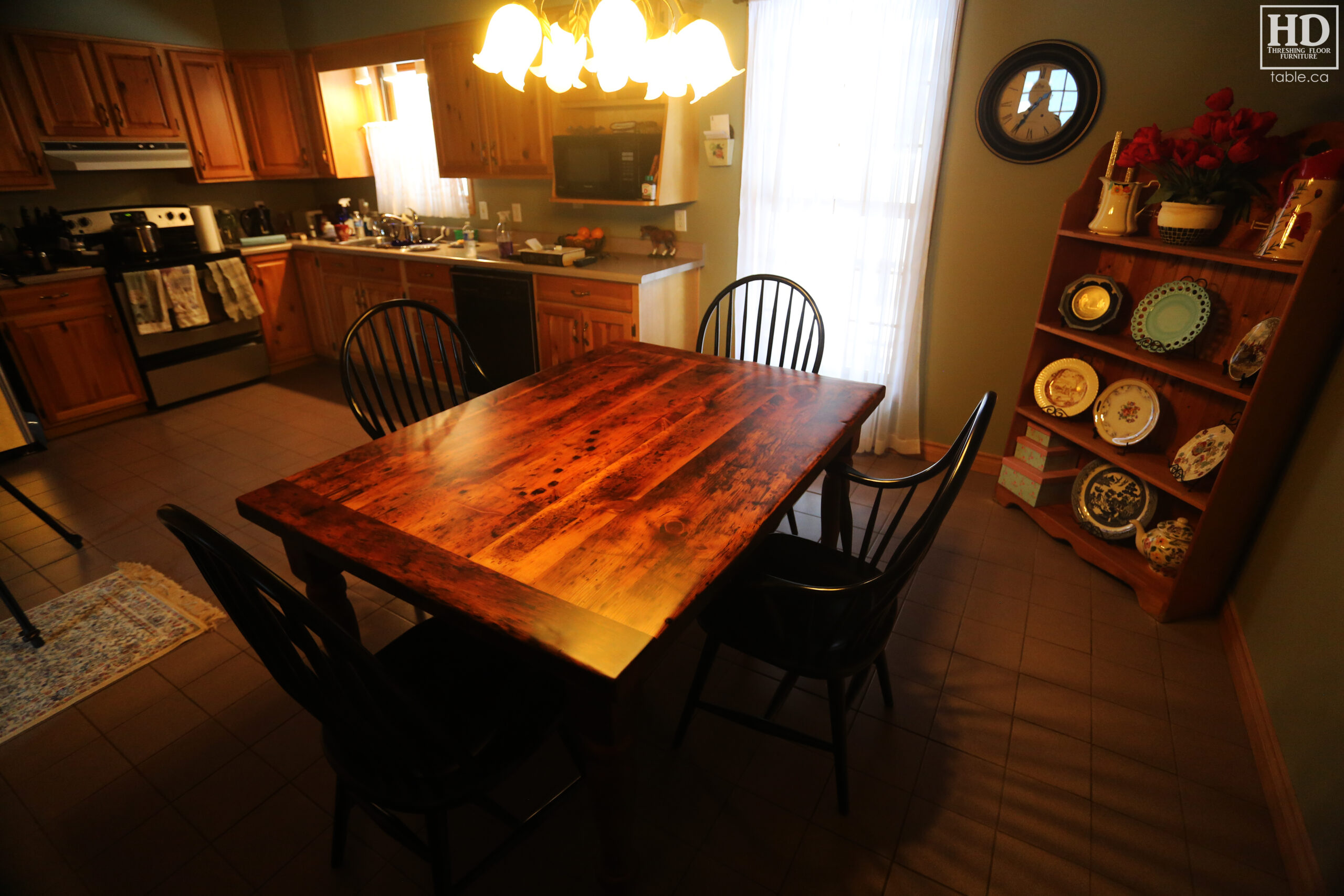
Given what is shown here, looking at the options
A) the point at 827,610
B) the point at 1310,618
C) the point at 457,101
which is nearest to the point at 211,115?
the point at 457,101

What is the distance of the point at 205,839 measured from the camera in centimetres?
151

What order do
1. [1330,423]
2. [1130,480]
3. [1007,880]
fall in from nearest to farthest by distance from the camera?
[1007,880] < [1330,423] < [1130,480]

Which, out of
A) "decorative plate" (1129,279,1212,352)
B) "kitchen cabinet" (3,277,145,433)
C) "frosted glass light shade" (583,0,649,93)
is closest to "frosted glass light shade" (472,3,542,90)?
"frosted glass light shade" (583,0,649,93)

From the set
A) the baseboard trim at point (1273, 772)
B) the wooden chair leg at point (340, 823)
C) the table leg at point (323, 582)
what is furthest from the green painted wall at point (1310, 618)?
the table leg at point (323, 582)

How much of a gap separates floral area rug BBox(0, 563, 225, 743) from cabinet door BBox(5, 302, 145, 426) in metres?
1.80

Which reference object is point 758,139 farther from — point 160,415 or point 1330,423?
point 160,415

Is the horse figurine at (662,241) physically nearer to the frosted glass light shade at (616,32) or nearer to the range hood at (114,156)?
the frosted glass light shade at (616,32)

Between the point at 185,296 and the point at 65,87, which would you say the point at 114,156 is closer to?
the point at 65,87

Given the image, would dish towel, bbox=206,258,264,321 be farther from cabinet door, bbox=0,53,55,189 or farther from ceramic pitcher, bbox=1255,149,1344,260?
ceramic pitcher, bbox=1255,149,1344,260

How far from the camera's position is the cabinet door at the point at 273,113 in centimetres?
431

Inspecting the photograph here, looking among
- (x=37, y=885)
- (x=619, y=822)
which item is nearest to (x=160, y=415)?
(x=37, y=885)

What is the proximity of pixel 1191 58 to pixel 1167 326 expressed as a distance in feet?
3.15

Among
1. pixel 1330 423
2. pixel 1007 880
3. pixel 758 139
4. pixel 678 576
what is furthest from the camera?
pixel 758 139

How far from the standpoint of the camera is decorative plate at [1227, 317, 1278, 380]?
193cm
